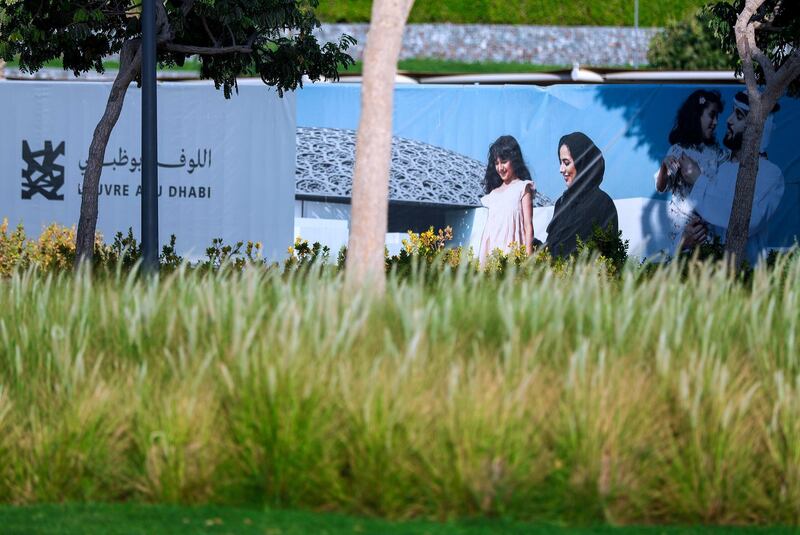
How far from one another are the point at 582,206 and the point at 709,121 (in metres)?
2.07

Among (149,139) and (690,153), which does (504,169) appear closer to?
(690,153)

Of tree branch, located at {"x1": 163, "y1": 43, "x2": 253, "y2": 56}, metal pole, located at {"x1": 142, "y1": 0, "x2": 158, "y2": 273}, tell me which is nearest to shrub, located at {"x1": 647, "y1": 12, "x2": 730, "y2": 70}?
tree branch, located at {"x1": 163, "y1": 43, "x2": 253, "y2": 56}

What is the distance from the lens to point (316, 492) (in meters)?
6.16

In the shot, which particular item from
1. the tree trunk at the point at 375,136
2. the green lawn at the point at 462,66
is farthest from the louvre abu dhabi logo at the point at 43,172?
the green lawn at the point at 462,66

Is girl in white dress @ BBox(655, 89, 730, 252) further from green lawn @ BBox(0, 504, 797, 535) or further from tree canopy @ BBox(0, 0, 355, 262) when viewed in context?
green lawn @ BBox(0, 504, 797, 535)

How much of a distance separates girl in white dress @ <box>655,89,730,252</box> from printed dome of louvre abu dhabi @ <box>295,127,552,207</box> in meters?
1.82

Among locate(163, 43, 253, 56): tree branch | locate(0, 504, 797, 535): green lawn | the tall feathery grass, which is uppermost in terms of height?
locate(163, 43, 253, 56): tree branch

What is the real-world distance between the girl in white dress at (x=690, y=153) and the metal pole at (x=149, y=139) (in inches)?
327

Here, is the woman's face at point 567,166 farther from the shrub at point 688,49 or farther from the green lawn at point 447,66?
the green lawn at point 447,66

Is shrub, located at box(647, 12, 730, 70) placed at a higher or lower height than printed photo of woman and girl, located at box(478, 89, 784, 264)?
higher

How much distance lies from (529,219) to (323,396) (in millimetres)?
11470

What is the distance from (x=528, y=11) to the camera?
6906cm

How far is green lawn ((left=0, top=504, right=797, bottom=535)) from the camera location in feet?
18.7

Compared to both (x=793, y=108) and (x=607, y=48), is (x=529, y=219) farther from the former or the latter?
(x=607, y=48)
